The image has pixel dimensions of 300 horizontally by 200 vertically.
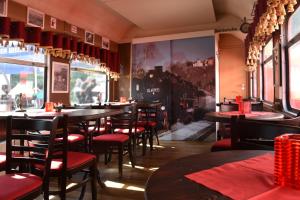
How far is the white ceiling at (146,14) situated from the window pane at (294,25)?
5.65 ft

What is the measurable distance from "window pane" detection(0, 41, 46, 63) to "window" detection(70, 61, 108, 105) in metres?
0.94

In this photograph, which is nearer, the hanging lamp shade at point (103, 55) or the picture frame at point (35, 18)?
the picture frame at point (35, 18)

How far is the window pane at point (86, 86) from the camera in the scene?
18.7ft

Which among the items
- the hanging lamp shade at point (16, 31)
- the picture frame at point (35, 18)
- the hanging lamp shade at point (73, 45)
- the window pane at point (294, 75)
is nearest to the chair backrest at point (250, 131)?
the window pane at point (294, 75)

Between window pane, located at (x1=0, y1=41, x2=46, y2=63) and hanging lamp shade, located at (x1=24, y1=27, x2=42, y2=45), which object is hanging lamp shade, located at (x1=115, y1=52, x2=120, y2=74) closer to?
window pane, located at (x1=0, y1=41, x2=46, y2=63)

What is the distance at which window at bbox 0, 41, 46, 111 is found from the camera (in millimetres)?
4082

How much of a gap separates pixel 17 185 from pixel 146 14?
4919 mm

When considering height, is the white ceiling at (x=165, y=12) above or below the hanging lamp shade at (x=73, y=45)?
above

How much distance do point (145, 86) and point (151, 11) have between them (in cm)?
197

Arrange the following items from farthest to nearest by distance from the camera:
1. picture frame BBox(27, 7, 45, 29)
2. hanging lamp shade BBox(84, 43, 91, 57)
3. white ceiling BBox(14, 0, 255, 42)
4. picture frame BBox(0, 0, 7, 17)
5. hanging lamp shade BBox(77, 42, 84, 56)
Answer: hanging lamp shade BBox(84, 43, 91, 57)
hanging lamp shade BBox(77, 42, 84, 56)
white ceiling BBox(14, 0, 255, 42)
picture frame BBox(27, 7, 45, 29)
picture frame BBox(0, 0, 7, 17)

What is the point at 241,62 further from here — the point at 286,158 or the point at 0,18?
the point at 286,158

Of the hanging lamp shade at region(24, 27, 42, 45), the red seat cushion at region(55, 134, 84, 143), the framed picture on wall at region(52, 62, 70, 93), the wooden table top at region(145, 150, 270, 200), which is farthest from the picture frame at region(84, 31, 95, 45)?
the wooden table top at region(145, 150, 270, 200)

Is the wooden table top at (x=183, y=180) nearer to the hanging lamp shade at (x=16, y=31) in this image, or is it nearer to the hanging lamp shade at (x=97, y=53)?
the hanging lamp shade at (x=16, y=31)

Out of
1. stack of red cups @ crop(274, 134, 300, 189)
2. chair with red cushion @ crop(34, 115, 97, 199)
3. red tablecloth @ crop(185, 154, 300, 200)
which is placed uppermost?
stack of red cups @ crop(274, 134, 300, 189)
